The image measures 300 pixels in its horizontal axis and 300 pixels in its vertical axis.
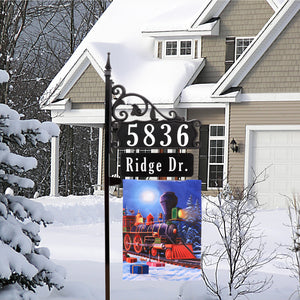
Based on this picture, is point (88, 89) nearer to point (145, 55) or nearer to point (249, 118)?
point (145, 55)

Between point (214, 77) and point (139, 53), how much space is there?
8.26ft

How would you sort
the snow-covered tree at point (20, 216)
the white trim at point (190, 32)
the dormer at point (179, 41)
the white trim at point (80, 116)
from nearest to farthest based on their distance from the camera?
the snow-covered tree at point (20, 216)
the white trim at point (190, 32)
the dormer at point (179, 41)
the white trim at point (80, 116)

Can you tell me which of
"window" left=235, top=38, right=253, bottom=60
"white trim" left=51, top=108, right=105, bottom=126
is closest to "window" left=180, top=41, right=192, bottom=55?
"window" left=235, top=38, right=253, bottom=60

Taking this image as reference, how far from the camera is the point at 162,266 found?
7426mm

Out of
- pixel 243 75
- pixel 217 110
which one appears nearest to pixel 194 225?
pixel 243 75

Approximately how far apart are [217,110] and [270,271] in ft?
32.6

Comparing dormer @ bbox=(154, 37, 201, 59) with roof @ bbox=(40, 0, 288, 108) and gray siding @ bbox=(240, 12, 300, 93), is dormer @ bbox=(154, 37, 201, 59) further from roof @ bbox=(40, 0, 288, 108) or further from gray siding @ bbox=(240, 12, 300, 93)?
gray siding @ bbox=(240, 12, 300, 93)

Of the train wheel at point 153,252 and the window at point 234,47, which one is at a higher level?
the window at point 234,47

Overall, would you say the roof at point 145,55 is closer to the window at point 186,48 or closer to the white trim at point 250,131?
the window at point 186,48

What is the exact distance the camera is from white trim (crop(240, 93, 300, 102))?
17406 millimetres

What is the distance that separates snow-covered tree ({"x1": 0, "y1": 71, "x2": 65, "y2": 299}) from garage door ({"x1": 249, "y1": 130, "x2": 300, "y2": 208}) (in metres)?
10.9

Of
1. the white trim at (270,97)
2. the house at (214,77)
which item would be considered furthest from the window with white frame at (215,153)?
the white trim at (270,97)

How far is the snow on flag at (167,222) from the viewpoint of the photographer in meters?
7.29

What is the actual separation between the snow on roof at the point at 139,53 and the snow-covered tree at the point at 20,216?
11681 mm
